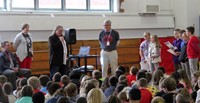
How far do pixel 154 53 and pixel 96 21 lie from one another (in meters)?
2.90

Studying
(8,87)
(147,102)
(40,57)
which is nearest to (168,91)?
(147,102)

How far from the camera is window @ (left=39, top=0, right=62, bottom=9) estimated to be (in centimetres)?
1088

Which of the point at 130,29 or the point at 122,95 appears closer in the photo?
the point at 122,95

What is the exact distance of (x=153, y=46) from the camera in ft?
29.8

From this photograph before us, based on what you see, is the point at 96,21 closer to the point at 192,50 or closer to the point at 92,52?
the point at 92,52

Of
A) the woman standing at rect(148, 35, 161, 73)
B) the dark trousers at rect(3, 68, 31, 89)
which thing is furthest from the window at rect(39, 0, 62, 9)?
the woman standing at rect(148, 35, 161, 73)

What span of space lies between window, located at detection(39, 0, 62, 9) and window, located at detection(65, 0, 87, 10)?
11.8 inches

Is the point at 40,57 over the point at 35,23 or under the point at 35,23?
under

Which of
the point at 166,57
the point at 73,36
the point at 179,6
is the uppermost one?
the point at 179,6

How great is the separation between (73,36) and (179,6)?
504cm

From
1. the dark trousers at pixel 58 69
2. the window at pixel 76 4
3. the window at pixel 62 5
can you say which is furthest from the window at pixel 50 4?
the dark trousers at pixel 58 69

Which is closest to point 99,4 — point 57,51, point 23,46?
point 23,46

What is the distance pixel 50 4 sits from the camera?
11.0 metres

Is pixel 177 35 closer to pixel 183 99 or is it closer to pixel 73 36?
pixel 73 36
